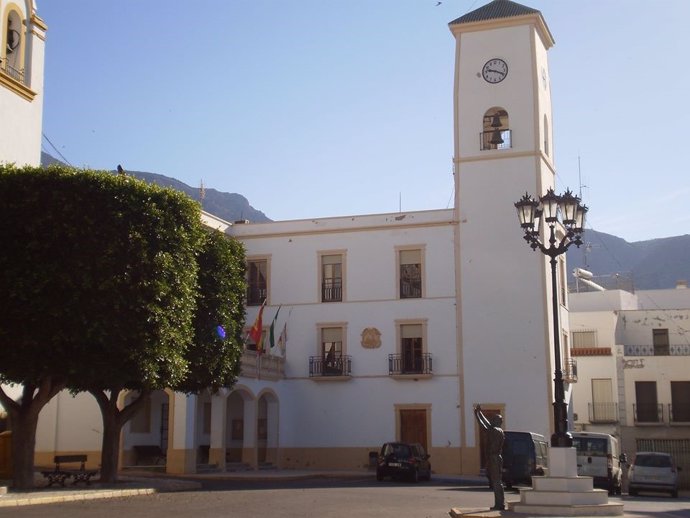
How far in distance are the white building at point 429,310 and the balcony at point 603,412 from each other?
5.64 m

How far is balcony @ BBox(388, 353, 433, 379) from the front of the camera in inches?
1460

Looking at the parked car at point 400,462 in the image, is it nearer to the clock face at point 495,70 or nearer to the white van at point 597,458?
the white van at point 597,458

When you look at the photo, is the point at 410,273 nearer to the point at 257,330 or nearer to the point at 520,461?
the point at 257,330

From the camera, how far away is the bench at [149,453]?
34.7m

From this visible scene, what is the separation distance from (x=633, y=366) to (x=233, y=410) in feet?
60.6

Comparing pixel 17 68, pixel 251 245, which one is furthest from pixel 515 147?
pixel 17 68

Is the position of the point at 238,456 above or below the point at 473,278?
below

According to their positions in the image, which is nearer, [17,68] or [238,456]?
[17,68]

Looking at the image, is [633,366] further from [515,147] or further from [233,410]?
[233,410]

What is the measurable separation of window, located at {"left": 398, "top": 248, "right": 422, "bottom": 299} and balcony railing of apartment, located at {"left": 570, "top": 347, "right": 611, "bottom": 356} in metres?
10.8

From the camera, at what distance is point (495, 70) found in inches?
1515

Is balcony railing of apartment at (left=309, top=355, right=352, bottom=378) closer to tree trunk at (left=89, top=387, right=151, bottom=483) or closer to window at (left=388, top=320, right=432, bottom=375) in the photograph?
window at (left=388, top=320, right=432, bottom=375)

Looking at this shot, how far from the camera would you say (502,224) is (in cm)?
3709

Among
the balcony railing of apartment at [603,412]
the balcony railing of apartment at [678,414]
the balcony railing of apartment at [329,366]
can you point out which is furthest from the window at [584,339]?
the balcony railing of apartment at [329,366]
